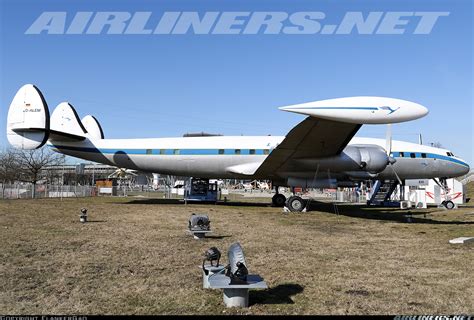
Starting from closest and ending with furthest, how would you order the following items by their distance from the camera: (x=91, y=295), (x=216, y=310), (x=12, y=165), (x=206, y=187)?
(x=216, y=310) < (x=91, y=295) < (x=206, y=187) < (x=12, y=165)

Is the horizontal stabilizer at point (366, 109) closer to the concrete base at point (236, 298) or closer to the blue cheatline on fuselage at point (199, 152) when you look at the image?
the concrete base at point (236, 298)

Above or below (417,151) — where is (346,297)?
below

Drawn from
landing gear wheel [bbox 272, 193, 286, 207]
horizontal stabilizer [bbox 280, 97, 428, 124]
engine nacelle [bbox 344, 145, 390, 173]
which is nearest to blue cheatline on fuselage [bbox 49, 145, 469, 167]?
landing gear wheel [bbox 272, 193, 286, 207]

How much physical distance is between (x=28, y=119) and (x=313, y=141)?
14.7 metres

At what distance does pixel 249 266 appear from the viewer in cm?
713

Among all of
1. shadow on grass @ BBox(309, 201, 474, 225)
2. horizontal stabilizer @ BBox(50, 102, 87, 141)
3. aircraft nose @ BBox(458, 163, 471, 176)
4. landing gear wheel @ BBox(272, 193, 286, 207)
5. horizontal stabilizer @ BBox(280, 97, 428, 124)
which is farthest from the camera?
horizontal stabilizer @ BBox(50, 102, 87, 141)

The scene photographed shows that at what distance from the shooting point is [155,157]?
2317 cm

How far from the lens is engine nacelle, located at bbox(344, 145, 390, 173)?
1859 cm

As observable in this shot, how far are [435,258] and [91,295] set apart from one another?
21.3ft

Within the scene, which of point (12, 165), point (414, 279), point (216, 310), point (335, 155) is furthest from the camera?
point (12, 165)

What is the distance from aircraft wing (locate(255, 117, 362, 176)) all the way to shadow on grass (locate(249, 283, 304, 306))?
10898mm

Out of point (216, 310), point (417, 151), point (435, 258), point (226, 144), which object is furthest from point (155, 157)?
point (216, 310)

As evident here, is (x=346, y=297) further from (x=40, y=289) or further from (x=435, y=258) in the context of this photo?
(x=40, y=289)

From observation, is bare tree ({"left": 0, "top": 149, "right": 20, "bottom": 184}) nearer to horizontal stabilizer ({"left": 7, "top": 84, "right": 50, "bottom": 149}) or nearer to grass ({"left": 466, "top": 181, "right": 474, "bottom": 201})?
horizontal stabilizer ({"left": 7, "top": 84, "right": 50, "bottom": 149})
